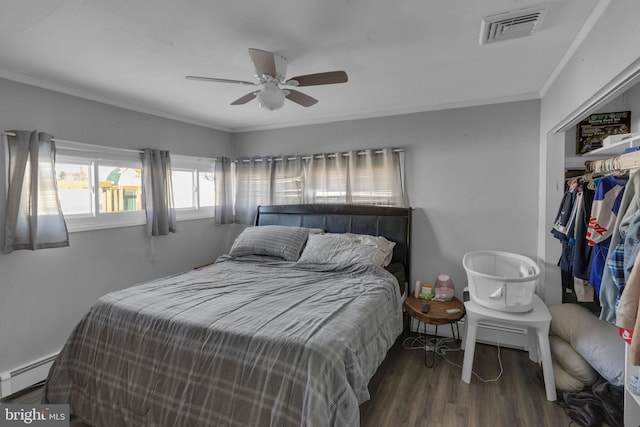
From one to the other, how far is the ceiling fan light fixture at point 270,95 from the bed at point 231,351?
1.28m

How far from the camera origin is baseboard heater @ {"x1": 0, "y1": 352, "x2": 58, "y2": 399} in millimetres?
2250

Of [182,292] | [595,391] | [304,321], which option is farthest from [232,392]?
[595,391]

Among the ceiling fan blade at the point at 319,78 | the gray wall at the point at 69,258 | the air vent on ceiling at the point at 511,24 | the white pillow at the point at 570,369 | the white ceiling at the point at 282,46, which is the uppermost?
the white ceiling at the point at 282,46

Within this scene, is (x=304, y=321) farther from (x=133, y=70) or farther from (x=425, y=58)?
(x=133, y=70)

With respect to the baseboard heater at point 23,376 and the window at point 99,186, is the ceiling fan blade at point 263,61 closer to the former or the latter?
the window at point 99,186

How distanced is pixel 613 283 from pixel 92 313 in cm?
281

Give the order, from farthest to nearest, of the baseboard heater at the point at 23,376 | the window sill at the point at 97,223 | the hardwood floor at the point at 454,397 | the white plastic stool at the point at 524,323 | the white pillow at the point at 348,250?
the white pillow at the point at 348,250, the window sill at the point at 97,223, the baseboard heater at the point at 23,376, the white plastic stool at the point at 524,323, the hardwood floor at the point at 454,397

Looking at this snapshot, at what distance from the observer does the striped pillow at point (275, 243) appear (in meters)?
3.08

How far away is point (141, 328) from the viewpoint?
175 cm

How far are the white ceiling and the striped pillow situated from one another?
4.49 feet

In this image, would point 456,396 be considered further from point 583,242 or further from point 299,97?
point 299,97

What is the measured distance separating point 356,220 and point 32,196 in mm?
2763

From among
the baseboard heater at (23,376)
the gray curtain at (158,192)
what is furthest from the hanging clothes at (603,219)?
the baseboard heater at (23,376)

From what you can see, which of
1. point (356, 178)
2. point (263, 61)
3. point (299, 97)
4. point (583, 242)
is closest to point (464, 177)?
point (356, 178)
